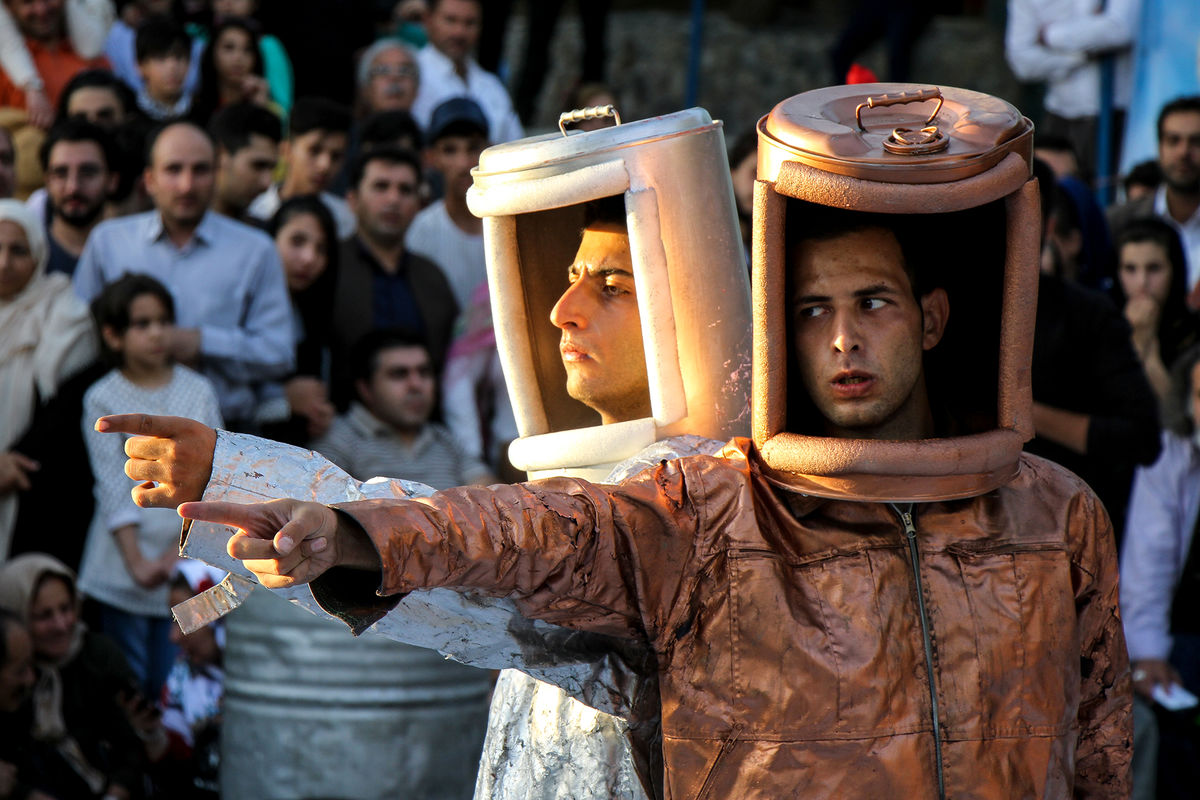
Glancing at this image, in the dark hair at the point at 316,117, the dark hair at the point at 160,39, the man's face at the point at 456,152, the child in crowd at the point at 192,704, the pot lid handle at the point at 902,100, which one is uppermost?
the pot lid handle at the point at 902,100

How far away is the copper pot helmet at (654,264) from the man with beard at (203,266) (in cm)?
267

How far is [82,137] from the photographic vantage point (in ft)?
19.4

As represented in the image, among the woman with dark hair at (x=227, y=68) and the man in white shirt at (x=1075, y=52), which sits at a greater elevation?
the woman with dark hair at (x=227, y=68)

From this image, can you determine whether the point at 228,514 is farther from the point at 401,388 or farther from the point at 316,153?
the point at 316,153

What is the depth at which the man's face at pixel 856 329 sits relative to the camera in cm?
246

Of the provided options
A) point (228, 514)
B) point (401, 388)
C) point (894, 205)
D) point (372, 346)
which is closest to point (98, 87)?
point (372, 346)

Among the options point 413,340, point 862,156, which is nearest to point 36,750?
point 413,340

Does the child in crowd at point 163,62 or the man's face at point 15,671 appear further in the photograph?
the child in crowd at point 163,62

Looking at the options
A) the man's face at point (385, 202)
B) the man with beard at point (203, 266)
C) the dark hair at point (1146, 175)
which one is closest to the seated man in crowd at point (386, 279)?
the man's face at point (385, 202)

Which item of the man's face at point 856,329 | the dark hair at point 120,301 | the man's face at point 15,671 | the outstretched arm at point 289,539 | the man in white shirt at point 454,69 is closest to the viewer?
the outstretched arm at point 289,539

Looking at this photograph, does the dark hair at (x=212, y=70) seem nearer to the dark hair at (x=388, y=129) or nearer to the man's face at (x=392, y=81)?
the man's face at (x=392, y=81)

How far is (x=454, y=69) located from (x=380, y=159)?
80.4 inches

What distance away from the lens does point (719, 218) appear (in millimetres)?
2922

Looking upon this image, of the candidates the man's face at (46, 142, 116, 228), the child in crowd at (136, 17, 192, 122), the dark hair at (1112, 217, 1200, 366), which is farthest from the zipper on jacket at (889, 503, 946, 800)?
the child in crowd at (136, 17, 192, 122)
